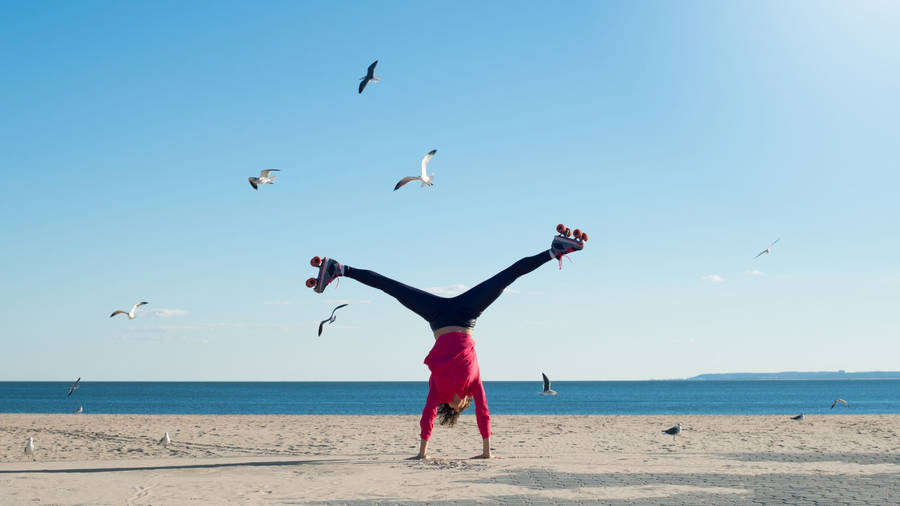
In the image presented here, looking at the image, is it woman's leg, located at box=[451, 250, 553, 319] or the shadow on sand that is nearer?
the shadow on sand

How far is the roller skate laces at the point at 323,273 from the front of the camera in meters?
12.5

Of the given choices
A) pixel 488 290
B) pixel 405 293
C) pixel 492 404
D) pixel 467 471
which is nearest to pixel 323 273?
pixel 405 293

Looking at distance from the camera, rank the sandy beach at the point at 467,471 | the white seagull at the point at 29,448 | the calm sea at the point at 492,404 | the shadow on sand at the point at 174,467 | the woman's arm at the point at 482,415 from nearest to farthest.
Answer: the sandy beach at the point at 467,471 < the shadow on sand at the point at 174,467 < the woman's arm at the point at 482,415 < the white seagull at the point at 29,448 < the calm sea at the point at 492,404

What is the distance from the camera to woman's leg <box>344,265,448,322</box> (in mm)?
12719

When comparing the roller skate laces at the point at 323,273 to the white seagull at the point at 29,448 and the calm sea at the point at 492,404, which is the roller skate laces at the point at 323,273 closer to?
the white seagull at the point at 29,448

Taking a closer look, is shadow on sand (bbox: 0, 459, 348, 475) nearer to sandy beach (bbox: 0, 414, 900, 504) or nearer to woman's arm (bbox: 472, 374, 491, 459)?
sandy beach (bbox: 0, 414, 900, 504)

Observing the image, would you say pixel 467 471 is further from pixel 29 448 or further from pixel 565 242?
pixel 29 448

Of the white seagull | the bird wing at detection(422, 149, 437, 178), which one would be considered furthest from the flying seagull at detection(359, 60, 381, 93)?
the white seagull

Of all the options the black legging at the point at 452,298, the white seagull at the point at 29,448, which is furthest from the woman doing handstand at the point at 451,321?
the white seagull at the point at 29,448

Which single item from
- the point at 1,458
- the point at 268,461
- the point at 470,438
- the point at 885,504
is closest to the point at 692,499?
the point at 885,504

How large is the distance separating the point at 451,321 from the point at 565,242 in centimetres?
224

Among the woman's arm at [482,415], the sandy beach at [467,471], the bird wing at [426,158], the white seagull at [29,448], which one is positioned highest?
the bird wing at [426,158]

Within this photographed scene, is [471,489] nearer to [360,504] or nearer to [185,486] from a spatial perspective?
[360,504]

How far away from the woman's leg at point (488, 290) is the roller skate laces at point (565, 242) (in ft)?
1.55
